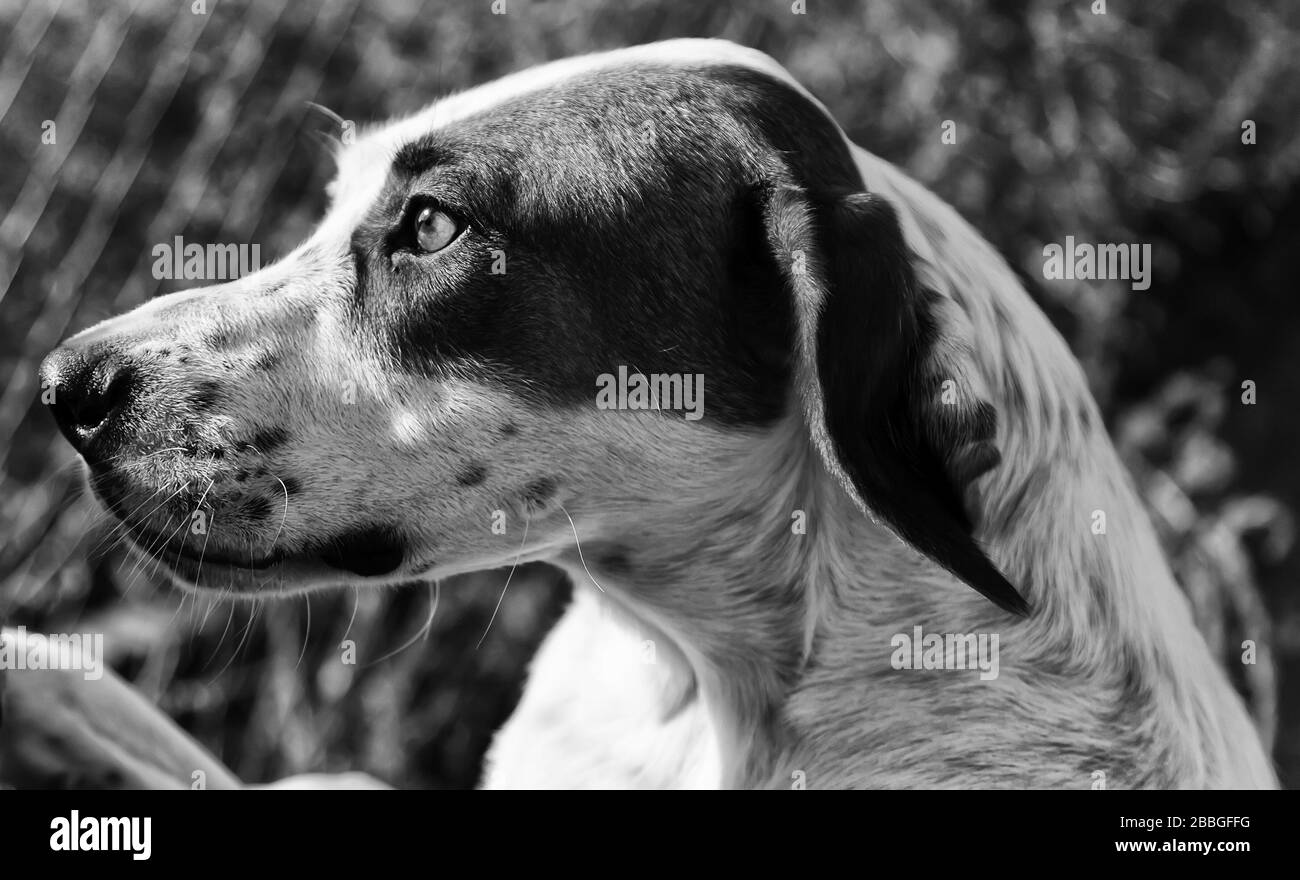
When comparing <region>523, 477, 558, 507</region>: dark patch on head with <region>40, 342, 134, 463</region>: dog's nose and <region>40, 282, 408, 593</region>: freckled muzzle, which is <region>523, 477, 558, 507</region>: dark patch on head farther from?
<region>40, 342, 134, 463</region>: dog's nose

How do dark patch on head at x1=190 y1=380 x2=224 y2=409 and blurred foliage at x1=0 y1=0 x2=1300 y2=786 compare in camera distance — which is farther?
blurred foliage at x1=0 y1=0 x2=1300 y2=786

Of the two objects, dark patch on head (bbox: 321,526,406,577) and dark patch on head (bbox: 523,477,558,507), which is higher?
dark patch on head (bbox: 523,477,558,507)

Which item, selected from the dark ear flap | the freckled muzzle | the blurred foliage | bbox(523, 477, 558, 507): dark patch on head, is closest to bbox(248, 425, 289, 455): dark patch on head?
the freckled muzzle

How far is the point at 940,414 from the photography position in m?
2.03

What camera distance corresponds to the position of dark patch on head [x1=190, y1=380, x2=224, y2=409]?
2.10 meters

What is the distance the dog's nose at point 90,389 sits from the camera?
211 cm

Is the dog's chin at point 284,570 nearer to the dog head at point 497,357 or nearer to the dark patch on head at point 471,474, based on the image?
the dog head at point 497,357

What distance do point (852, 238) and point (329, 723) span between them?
2761 mm

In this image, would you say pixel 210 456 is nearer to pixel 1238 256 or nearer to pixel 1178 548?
pixel 1178 548

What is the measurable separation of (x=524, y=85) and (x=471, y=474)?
26.6 inches

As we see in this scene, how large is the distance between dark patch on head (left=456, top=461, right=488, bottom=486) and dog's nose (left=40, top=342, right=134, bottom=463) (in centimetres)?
52

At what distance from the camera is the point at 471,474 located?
2.15 meters

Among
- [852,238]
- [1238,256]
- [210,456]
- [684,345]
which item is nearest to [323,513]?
[210,456]

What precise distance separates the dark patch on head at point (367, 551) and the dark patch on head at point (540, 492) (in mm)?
212
